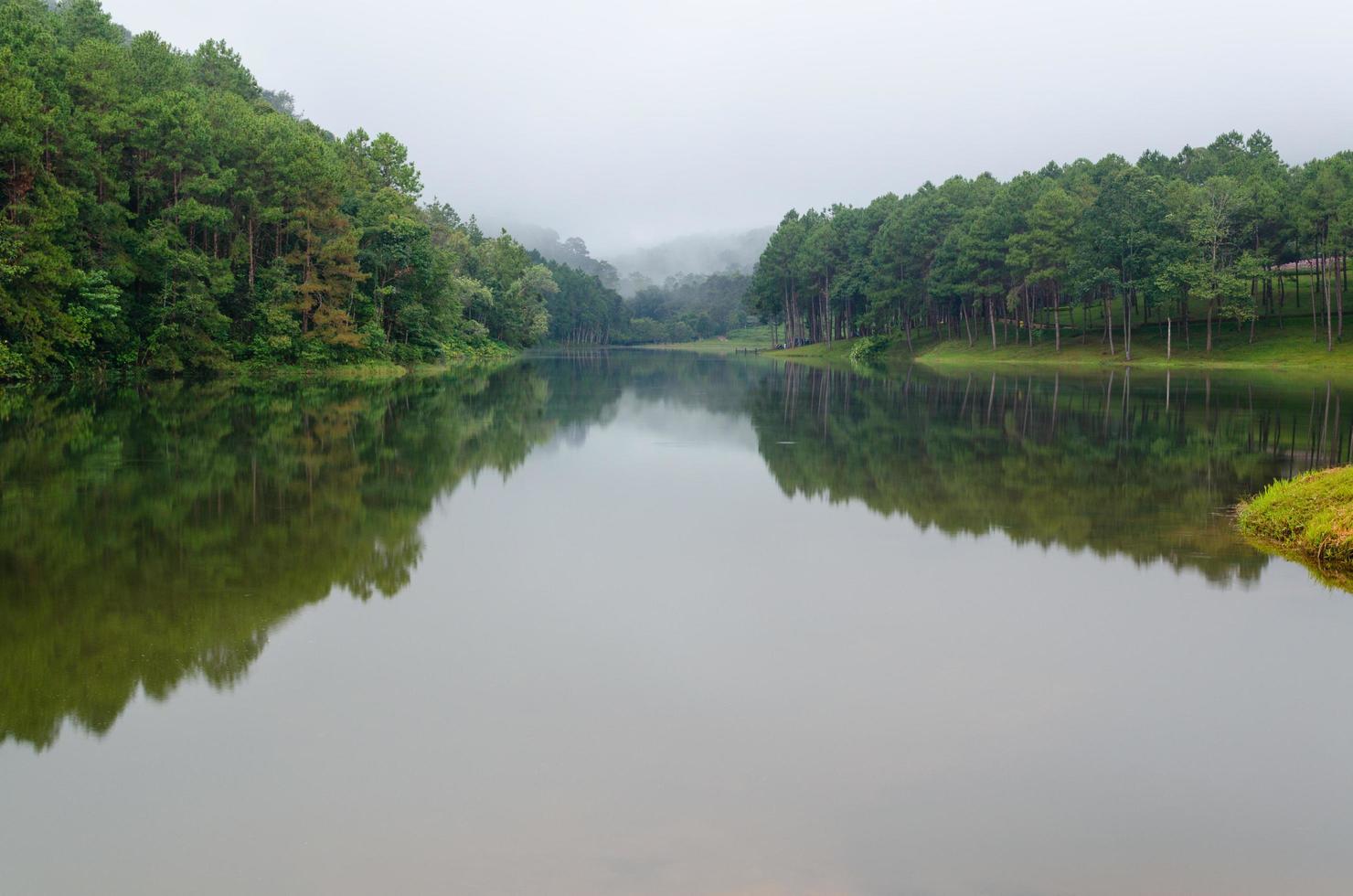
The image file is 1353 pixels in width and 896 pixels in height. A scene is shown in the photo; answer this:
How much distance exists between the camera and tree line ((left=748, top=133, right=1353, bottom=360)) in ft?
213

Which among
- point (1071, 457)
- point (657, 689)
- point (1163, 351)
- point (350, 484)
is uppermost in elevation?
point (350, 484)

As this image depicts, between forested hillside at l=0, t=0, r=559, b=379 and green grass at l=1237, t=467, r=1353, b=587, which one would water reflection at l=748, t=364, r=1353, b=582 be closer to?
green grass at l=1237, t=467, r=1353, b=587

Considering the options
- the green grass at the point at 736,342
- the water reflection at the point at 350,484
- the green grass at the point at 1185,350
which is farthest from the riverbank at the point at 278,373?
the green grass at the point at 736,342

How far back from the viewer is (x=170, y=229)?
1806 inches

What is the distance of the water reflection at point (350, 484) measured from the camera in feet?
28.9

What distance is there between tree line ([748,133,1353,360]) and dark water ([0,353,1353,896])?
54658 millimetres

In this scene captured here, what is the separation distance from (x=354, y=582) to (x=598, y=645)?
3.42 meters

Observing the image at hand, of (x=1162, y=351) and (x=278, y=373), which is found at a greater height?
(x=278, y=373)

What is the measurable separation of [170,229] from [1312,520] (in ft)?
153

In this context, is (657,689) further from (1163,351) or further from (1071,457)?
(1163,351)

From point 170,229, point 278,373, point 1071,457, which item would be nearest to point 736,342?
point 278,373

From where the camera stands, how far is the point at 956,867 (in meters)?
5.21

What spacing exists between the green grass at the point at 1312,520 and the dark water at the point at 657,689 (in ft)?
2.02

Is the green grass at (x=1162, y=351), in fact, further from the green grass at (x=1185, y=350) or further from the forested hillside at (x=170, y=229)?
the forested hillside at (x=170, y=229)
